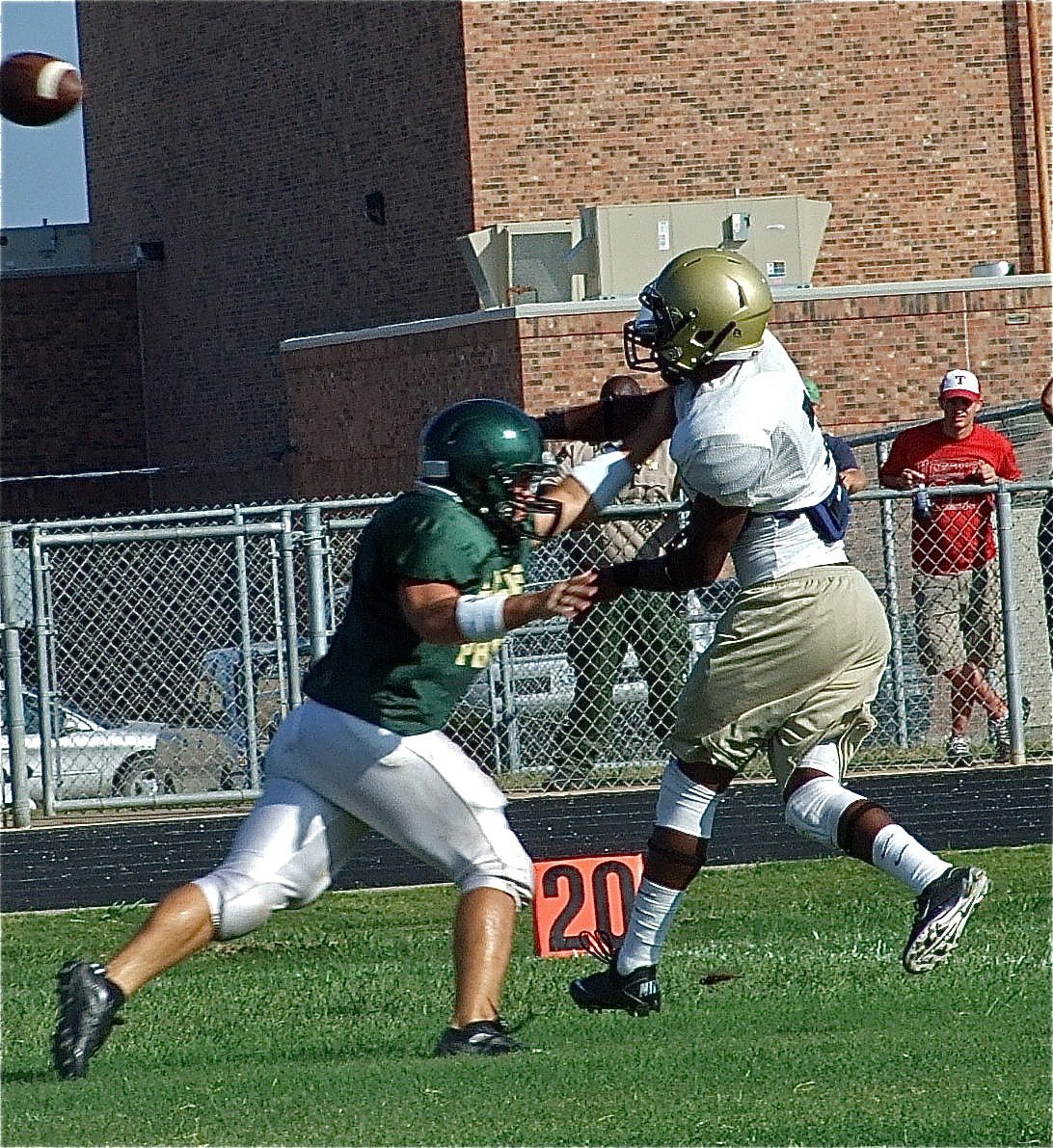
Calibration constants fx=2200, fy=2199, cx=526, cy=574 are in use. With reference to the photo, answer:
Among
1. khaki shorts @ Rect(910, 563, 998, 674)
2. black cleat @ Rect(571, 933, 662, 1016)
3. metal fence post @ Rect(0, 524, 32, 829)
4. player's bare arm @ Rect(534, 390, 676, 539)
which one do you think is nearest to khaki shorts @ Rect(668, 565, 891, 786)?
player's bare arm @ Rect(534, 390, 676, 539)

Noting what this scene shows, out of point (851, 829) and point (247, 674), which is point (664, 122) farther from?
point (851, 829)

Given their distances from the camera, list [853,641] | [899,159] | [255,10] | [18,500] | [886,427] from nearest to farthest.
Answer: [853,641] < [886,427] < [899,159] < [255,10] < [18,500]

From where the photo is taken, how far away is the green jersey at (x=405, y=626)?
227 inches

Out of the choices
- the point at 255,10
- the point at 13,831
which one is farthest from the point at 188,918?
the point at 255,10

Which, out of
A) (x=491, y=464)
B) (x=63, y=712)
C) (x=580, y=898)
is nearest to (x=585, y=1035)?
(x=580, y=898)

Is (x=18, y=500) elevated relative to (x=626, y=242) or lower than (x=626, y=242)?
lower

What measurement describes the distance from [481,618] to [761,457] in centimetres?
109

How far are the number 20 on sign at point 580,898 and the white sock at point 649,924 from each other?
110 cm

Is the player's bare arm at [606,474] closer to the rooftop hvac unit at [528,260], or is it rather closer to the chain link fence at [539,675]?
the chain link fence at [539,675]

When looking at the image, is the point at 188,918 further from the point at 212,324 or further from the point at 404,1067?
the point at 212,324

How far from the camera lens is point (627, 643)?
1256 cm

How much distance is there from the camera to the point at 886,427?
74.2 feet

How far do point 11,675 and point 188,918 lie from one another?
6600mm

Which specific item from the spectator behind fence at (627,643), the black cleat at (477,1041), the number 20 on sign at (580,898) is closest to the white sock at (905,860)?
the black cleat at (477,1041)
